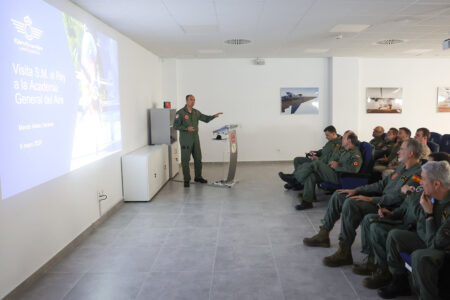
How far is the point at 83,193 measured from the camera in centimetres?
429

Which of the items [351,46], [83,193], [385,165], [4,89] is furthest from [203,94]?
[4,89]

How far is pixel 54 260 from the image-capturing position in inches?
138

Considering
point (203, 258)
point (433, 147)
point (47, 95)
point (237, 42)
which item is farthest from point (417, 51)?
point (47, 95)

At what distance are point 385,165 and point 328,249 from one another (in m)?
2.89

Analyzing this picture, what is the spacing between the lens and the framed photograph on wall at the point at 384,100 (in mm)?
9414

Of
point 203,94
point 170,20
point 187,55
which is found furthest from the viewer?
point 203,94

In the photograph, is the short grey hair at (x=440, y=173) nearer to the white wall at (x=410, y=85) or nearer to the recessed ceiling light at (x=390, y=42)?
the recessed ceiling light at (x=390, y=42)

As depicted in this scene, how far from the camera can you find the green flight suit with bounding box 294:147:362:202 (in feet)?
16.0

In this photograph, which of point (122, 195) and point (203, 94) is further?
point (203, 94)

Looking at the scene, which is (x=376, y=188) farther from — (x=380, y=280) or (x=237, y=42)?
(x=237, y=42)

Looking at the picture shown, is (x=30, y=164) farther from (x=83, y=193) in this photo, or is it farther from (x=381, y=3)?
(x=381, y=3)

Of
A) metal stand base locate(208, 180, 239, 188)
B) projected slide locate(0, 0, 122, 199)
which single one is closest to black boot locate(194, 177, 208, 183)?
metal stand base locate(208, 180, 239, 188)

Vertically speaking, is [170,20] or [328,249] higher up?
[170,20]

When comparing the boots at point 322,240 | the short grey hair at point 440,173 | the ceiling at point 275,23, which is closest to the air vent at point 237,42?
the ceiling at point 275,23
